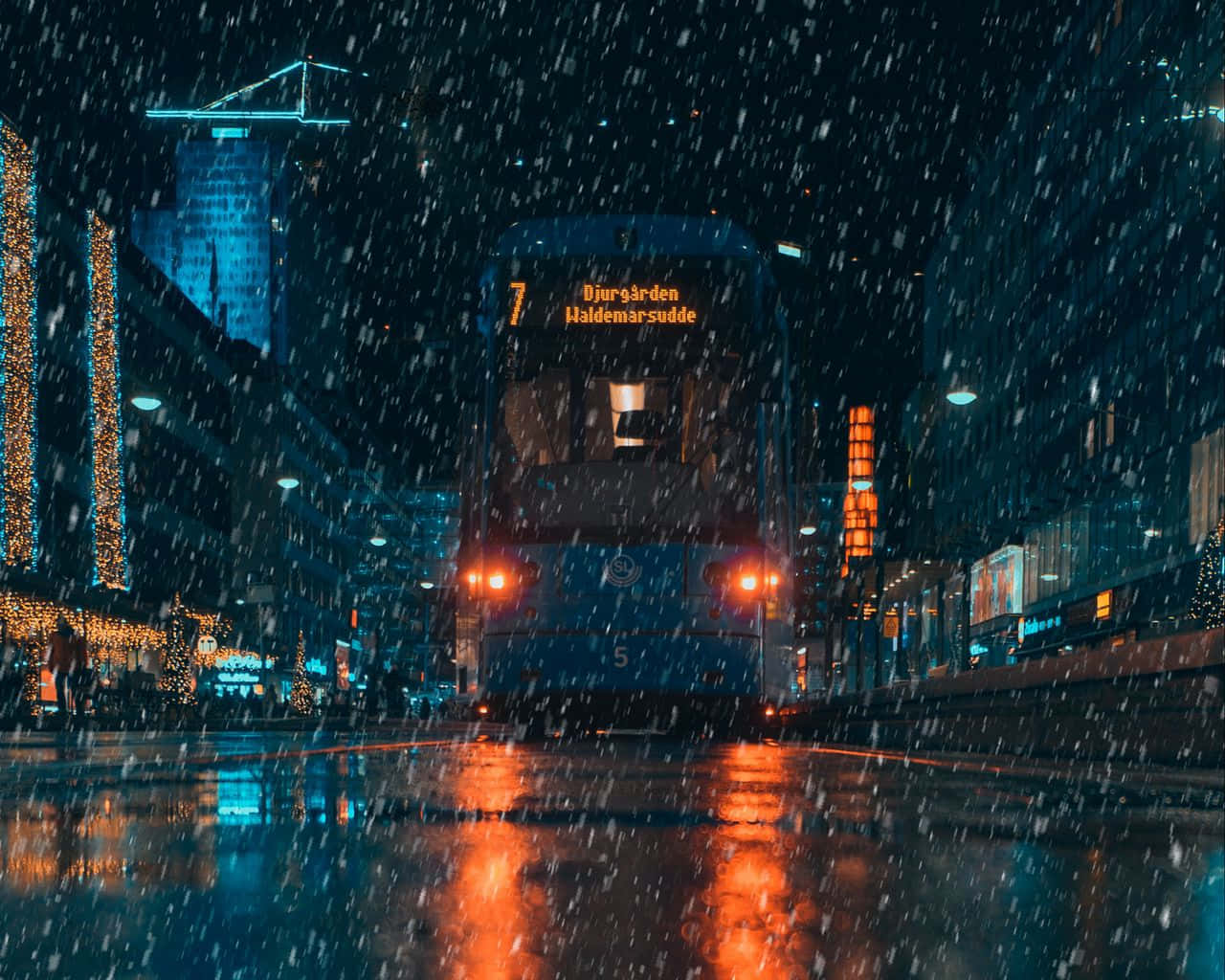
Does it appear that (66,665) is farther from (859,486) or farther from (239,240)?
(239,240)

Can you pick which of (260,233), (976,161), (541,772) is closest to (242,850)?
(541,772)

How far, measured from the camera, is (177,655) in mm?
65688

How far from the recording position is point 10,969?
4.12m

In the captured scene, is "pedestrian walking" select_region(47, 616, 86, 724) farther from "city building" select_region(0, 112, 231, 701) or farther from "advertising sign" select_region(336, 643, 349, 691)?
"advertising sign" select_region(336, 643, 349, 691)

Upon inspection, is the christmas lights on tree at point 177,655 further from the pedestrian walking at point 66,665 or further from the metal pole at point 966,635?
the metal pole at point 966,635

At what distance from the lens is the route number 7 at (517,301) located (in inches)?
789

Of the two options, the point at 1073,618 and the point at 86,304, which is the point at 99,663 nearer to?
the point at 86,304

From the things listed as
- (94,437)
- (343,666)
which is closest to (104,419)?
(94,437)

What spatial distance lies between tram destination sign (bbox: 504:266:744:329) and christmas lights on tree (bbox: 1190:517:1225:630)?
16.5m

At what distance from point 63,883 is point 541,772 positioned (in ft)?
21.1

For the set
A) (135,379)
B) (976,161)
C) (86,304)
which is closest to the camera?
(86,304)

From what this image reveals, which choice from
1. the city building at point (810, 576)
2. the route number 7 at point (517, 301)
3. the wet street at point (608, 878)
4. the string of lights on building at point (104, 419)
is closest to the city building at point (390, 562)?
the string of lights on building at point (104, 419)

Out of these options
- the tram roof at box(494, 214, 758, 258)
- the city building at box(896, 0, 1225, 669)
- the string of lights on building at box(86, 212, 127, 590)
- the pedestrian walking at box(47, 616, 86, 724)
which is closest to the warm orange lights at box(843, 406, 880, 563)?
the city building at box(896, 0, 1225, 669)

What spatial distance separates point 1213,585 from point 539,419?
19.1 metres
